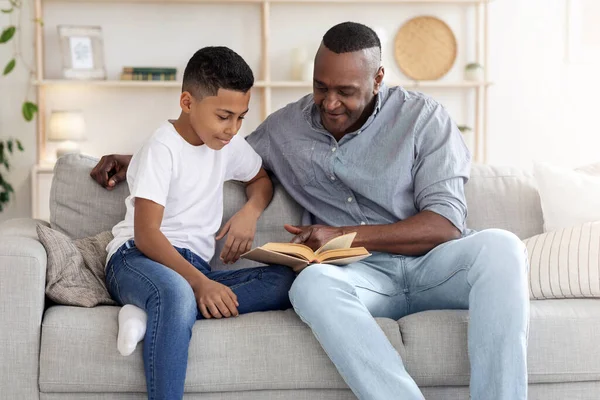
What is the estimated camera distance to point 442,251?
2061 millimetres

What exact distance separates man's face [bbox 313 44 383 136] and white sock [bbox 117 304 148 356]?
781 millimetres

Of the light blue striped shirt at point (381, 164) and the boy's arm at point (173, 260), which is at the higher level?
the light blue striped shirt at point (381, 164)

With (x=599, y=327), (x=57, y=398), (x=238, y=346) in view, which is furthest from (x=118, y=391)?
(x=599, y=327)

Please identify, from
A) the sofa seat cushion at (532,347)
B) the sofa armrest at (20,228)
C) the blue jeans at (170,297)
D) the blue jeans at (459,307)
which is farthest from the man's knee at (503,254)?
the sofa armrest at (20,228)

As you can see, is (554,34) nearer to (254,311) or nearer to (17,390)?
(254,311)

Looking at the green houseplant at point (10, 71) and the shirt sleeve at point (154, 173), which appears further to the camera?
the green houseplant at point (10, 71)

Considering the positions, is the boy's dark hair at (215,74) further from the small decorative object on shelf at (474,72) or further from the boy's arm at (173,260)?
the small decorative object on shelf at (474,72)

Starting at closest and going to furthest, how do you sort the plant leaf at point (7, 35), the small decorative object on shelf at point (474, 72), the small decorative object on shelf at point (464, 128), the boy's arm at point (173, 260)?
the boy's arm at point (173, 260) < the plant leaf at point (7, 35) < the small decorative object on shelf at point (464, 128) < the small decorative object on shelf at point (474, 72)

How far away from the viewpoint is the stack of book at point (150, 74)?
15.3 ft

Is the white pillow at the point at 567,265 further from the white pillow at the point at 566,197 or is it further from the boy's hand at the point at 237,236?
the boy's hand at the point at 237,236

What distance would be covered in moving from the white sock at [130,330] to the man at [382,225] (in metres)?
0.36

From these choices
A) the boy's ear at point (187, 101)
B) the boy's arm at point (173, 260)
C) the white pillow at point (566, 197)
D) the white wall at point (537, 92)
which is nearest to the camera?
the boy's arm at point (173, 260)

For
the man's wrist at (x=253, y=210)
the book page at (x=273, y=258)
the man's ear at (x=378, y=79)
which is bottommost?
the book page at (x=273, y=258)

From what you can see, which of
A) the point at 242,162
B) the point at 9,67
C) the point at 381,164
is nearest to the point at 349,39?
the point at 381,164
